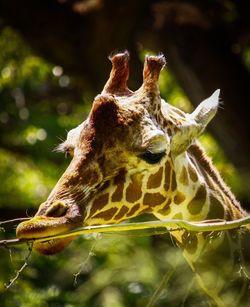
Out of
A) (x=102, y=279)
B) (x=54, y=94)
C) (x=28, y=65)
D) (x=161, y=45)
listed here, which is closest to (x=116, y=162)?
(x=102, y=279)

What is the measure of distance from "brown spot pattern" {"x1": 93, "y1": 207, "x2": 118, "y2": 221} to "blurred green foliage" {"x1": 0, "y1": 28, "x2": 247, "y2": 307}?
0.66 feet

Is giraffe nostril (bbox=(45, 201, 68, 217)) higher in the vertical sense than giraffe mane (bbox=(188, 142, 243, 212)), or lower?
higher

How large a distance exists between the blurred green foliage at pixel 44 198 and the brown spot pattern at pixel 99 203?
20 centimetres

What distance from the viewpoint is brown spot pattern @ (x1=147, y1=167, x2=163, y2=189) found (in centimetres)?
372

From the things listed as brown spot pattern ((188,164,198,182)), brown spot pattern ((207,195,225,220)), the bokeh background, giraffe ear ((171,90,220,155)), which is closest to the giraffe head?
giraffe ear ((171,90,220,155))

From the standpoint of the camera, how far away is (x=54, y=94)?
10.4m

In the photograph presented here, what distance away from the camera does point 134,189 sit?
145 inches

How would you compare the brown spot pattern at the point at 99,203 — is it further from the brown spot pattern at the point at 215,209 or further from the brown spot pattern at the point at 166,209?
the brown spot pattern at the point at 215,209

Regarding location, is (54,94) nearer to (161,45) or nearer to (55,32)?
(55,32)

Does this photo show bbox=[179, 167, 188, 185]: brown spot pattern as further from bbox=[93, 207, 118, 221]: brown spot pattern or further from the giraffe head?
bbox=[93, 207, 118, 221]: brown spot pattern

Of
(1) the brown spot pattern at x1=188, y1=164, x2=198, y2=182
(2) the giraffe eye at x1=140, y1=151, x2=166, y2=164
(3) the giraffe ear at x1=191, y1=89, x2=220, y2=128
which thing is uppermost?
(3) the giraffe ear at x1=191, y1=89, x2=220, y2=128

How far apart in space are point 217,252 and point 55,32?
5484mm

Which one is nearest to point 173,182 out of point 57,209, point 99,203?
point 99,203

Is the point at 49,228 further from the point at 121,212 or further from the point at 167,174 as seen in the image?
the point at 167,174
